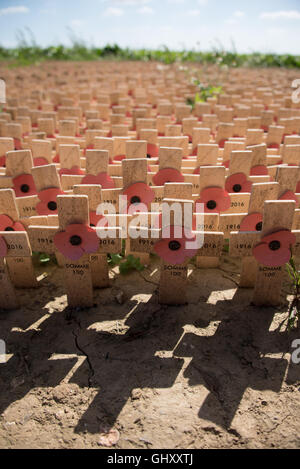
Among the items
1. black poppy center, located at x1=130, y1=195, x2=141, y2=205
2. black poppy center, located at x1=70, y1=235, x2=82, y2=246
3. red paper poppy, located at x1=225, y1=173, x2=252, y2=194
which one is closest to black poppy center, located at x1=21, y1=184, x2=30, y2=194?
black poppy center, located at x1=130, y1=195, x2=141, y2=205

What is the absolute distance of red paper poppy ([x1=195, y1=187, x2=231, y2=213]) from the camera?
8.55ft

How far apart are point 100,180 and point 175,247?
95 cm

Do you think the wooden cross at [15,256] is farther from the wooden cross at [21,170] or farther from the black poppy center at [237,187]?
the black poppy center at [237,187]

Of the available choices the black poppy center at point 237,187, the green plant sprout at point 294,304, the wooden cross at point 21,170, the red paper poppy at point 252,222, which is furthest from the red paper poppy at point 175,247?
the wooden cross at point 21,170

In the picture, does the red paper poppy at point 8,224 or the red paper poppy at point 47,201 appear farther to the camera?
the red paper poppy at point 47,201

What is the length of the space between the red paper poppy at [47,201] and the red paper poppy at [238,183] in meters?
1.27

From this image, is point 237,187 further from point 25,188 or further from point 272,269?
point 25,188

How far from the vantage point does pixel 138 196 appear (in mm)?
2600

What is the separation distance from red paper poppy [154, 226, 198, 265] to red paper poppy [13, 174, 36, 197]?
4.44 ft

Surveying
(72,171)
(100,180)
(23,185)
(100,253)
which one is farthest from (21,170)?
(100,253)

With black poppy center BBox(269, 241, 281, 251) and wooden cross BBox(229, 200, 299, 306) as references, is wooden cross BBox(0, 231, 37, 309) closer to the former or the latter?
wooden cross BBox(229, 200, 299, 306)

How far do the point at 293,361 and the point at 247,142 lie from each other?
2472 mm

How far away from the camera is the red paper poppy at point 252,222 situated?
2.29 meters
